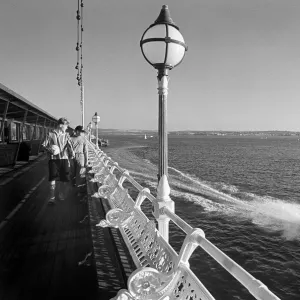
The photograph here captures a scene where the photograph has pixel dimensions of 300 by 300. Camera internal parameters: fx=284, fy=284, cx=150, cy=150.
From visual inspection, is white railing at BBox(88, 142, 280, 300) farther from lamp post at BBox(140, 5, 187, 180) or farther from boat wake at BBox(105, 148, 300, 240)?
boat wake at BBox(105, 148, 300, 240)

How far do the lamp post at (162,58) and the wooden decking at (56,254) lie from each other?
88 centimetres

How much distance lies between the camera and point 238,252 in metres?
10.1

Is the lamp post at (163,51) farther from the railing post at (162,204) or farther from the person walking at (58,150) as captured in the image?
the person walking at (58,150)

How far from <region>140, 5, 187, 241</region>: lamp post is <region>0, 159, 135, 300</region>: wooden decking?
2.88ft

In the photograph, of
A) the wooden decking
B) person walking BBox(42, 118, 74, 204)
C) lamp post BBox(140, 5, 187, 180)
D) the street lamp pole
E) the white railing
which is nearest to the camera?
the white railing

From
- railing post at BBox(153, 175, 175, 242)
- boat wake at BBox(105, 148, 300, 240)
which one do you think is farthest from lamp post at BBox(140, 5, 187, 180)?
boat wake at BBox(105, 148, 300, 240)

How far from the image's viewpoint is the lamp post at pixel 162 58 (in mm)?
3176

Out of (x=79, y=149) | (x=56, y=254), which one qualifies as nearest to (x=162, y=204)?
(x=56, y=254)

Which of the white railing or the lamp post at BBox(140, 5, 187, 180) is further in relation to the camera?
the lamp post at BBox(140, 5, 187, 180)

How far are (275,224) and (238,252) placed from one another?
4494mm

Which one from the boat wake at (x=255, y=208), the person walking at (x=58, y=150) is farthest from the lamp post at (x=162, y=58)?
the boat wake at (x=255, y=208)

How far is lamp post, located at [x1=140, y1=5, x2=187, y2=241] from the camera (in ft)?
10.4

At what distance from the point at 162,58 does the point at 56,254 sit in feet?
9.35

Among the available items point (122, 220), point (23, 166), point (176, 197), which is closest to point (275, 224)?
point (176, 197)
